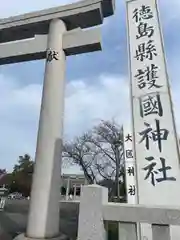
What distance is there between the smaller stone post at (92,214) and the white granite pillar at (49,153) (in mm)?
2656

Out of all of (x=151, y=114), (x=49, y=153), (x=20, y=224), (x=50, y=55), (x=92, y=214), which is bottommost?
(x=20, y=224)

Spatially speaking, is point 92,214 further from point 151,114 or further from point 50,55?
point 50,55

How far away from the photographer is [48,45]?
570 centimetres

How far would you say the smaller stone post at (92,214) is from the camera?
6.91 ft

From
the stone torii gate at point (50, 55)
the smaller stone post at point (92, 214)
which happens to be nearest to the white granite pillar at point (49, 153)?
the stone torii gate at point (50, 55)

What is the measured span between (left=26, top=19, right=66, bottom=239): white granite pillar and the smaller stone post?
2.66 metres

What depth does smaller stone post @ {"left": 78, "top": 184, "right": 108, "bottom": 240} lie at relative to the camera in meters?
2.11

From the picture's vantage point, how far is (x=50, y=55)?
5.53 m

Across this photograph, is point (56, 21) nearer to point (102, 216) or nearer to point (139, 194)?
A: point (139, 194)

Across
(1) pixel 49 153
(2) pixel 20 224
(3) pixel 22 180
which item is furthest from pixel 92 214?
(3) pixel 22 180

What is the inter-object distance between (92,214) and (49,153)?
113 inches

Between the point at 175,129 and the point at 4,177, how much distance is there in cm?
4010

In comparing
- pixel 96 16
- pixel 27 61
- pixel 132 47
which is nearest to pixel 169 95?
pixel 132 47

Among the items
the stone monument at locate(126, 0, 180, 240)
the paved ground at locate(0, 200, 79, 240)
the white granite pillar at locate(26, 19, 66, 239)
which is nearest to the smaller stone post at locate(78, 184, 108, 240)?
the stone monument at locate(126, 0, 180, 240)
